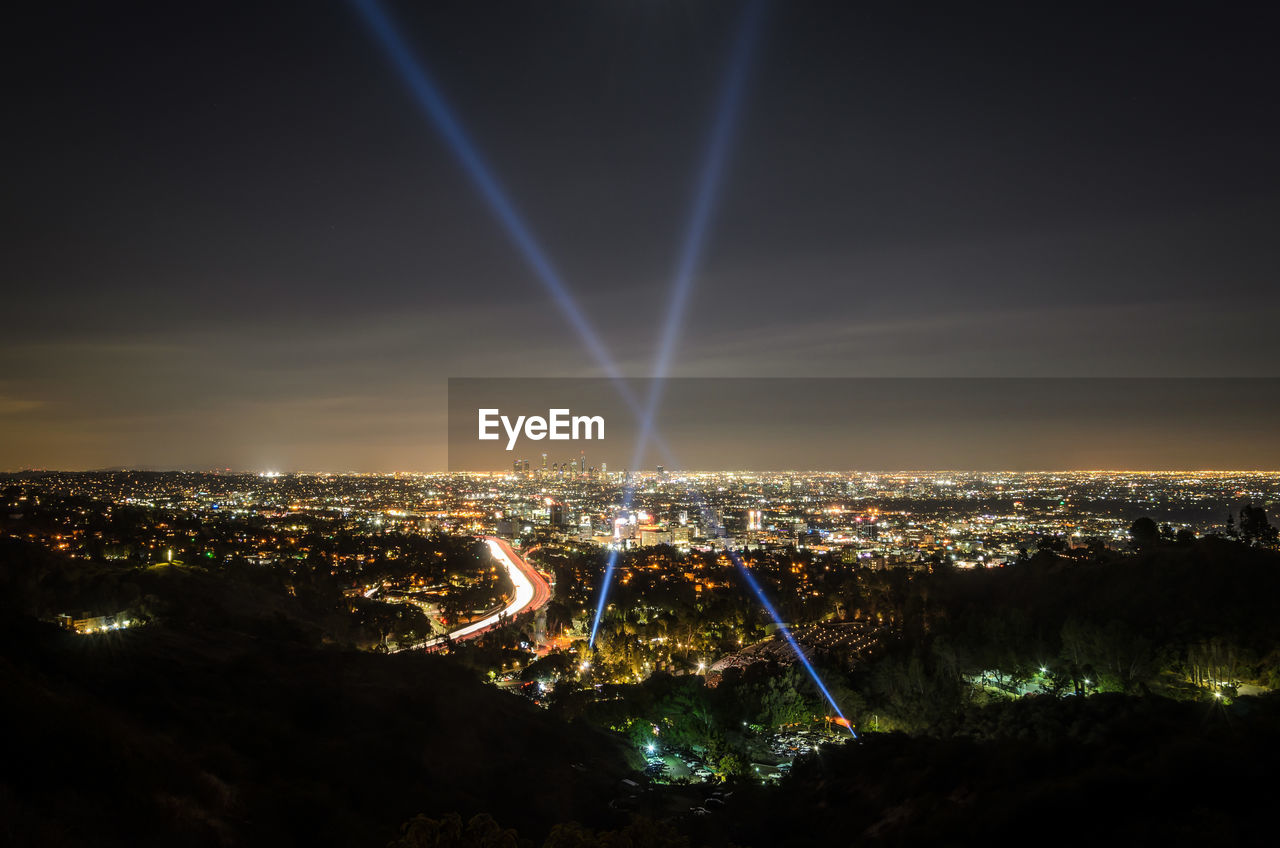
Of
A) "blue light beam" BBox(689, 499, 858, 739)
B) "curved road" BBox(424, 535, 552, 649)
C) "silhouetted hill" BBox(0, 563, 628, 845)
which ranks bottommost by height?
"curved road" BBox(424, 535, 552, 649)

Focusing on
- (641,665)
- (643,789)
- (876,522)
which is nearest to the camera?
(643,789)

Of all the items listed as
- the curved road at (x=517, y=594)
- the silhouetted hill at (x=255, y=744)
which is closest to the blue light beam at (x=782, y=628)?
the silhouetted hill at (x=255, y=744)

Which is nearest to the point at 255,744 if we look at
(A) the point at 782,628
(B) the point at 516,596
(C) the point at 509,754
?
(C) the point at 509,754

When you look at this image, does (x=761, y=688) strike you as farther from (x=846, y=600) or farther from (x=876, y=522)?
(x=876, y=522)

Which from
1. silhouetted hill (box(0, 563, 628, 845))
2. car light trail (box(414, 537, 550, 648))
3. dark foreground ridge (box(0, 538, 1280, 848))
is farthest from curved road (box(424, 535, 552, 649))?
silhouetted hill (box(0, 563, 628, 845))

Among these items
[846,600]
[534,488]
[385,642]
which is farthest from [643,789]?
[534,488]

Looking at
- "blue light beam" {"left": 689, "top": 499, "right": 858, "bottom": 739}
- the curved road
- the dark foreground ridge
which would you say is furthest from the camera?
the curved road

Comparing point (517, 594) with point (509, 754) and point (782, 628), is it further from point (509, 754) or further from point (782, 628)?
point (509, 754)

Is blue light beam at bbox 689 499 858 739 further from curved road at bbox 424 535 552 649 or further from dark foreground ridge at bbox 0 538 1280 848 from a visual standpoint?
curved road at bbox 424 535 552 649

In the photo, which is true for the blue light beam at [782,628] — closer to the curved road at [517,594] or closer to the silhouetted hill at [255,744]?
the silhouetted hill at [255,744]
